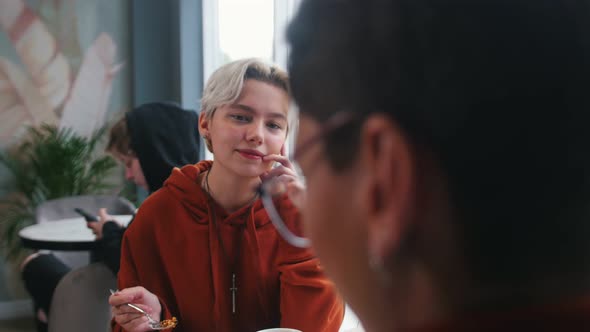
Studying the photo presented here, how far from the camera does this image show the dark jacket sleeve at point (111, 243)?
6.61 feet

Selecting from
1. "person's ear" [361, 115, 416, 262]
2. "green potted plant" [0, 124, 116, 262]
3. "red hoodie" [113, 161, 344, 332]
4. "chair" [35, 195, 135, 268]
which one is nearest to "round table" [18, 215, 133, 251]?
"chair" [35, 195, 135, 268]

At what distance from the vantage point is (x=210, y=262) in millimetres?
1332

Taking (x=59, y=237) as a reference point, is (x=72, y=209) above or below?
below

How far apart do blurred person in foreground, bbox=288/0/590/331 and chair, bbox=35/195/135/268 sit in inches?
132

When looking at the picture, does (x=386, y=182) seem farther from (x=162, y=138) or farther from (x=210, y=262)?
(x=162, y=138)

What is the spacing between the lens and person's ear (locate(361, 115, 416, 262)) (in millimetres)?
351

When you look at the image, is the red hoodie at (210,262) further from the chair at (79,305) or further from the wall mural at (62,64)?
the wall mural at (62,64)

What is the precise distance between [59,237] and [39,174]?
5.17ft

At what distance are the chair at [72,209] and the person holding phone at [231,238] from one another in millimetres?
2262

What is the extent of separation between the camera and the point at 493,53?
34cm

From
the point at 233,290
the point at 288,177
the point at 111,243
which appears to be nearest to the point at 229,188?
the point at 233,290

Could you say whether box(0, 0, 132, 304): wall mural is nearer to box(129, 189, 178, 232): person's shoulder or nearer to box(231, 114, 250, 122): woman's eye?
box(129, 189, 178, 232): person's shoulder

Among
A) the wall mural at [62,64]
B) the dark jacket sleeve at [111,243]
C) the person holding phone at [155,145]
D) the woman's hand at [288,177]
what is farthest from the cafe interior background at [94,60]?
the woman's hand at [288,177]

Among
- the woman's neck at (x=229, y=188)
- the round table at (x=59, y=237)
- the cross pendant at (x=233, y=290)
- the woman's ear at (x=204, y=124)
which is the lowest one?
the round table at (x=59, y=237)
